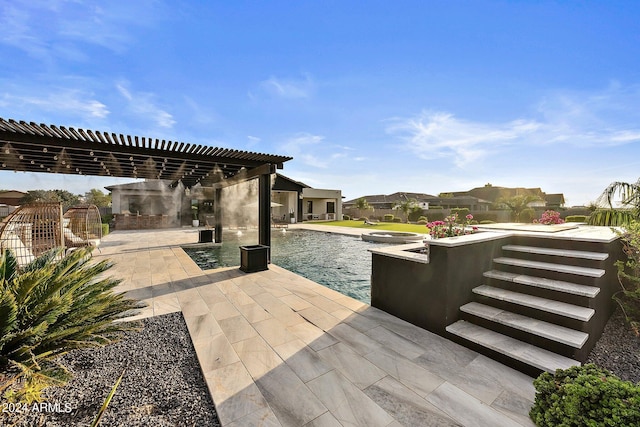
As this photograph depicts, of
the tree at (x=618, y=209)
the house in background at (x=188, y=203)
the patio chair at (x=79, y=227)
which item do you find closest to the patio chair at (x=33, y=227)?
the patio chair at (x=79, y=227)

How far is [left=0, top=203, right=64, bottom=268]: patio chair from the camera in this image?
5.00 m

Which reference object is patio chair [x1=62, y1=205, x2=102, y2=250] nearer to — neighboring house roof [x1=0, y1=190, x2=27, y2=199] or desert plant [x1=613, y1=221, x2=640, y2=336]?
desert plant [x1=613, y1=221, x2=640, y2=336]

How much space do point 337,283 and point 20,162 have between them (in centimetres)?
1050

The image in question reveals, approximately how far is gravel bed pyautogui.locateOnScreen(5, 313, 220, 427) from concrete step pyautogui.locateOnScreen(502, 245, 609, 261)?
405cm

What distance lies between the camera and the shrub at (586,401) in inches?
57.4

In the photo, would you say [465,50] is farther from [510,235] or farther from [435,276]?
[435,276]

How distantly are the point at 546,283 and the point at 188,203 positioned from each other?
21.0 meters

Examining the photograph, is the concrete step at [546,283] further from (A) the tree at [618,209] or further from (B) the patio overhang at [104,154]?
(B) the patio overhang at [104,154]

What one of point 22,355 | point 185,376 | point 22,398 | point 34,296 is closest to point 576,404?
point 185,376

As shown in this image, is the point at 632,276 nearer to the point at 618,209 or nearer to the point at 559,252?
the point at 559,252

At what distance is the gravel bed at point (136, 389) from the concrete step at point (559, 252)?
13.3 feet

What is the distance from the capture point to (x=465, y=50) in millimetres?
6621

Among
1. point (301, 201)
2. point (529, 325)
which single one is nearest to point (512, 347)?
point (529, 325)

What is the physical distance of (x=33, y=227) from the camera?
5770 mm
